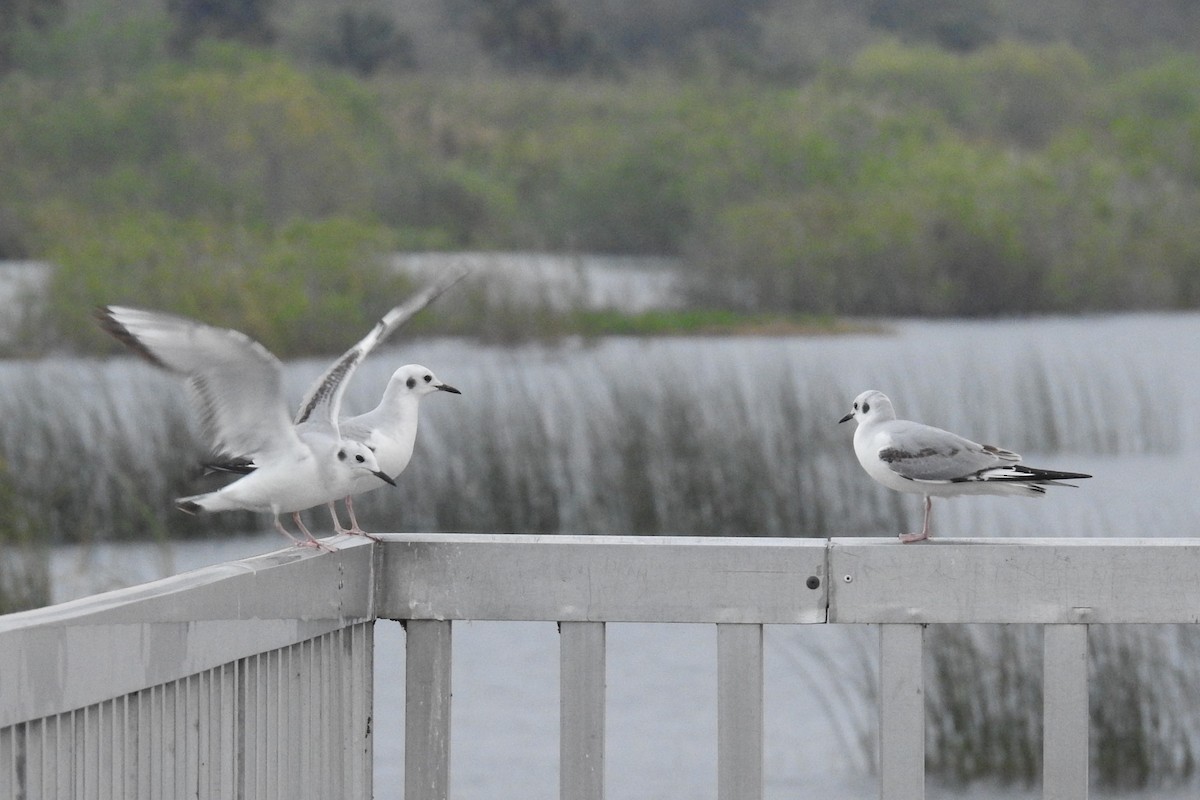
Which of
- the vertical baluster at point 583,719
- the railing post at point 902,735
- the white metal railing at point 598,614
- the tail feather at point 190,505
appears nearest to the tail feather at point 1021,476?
the white metal railing at point 598,614

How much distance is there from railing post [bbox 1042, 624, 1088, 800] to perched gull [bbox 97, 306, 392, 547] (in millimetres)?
1089

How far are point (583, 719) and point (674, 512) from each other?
7.18 meters

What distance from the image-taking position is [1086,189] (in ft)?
89.2

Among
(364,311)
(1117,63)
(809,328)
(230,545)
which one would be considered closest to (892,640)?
(230,545)

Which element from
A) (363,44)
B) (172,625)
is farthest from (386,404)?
(363,44)

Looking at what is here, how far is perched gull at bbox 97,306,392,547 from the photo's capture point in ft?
9.33

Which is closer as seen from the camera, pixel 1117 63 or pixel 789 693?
pixel 789 693

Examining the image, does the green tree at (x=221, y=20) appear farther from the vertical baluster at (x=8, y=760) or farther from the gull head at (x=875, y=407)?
the vertical baluster at (x=8, y=760)

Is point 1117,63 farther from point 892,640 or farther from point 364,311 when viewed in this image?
point 892,640

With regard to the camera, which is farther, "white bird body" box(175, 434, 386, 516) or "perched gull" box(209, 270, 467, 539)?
"perched gull" box(209, 270, 467, 539)

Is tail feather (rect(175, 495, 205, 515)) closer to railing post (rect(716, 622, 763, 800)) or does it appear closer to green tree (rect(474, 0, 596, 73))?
railing post (rect(716, 622, 763, 800))

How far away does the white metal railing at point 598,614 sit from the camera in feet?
7.82

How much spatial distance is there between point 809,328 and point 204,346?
20779 mm

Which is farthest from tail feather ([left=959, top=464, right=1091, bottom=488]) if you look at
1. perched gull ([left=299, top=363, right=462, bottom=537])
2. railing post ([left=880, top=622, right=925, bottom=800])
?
perched gull ([left=299, top=363, right=462, bottom=537])
